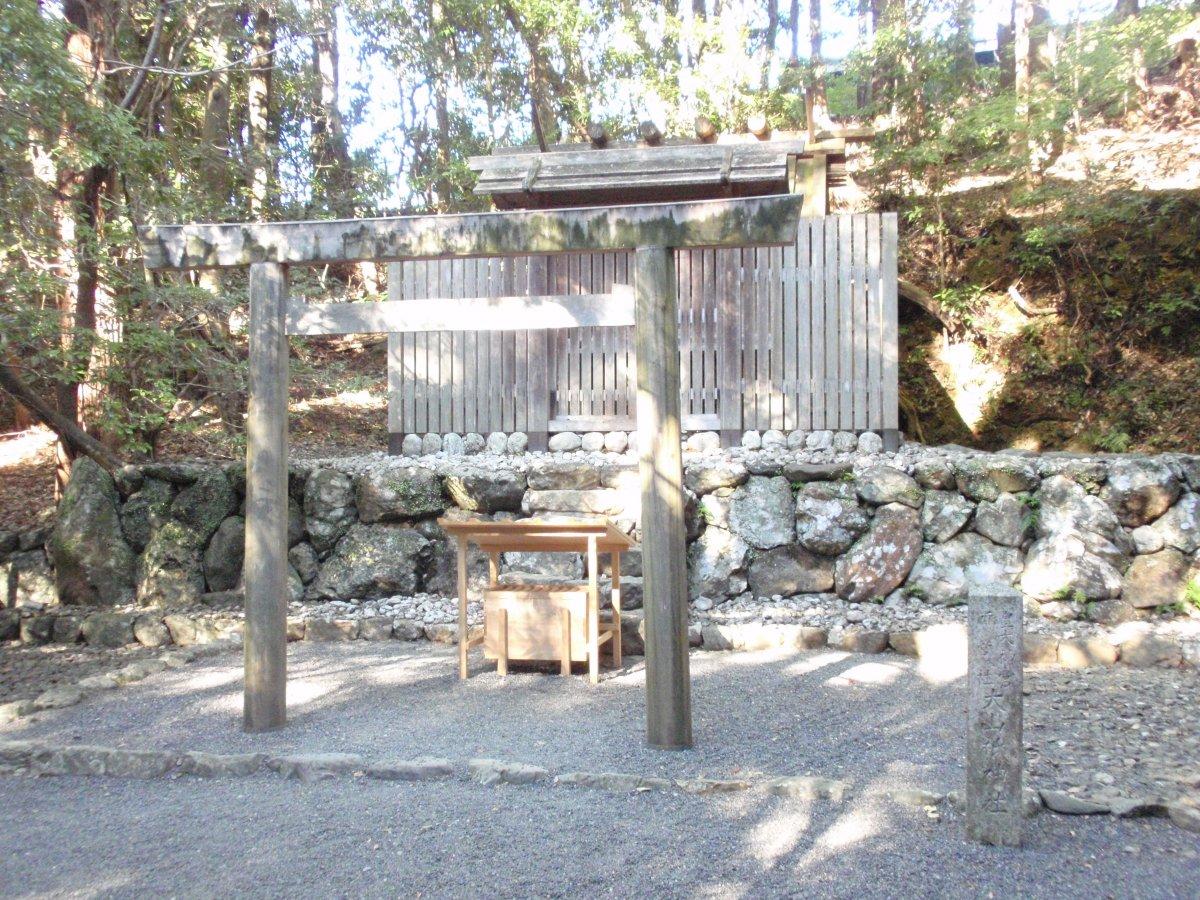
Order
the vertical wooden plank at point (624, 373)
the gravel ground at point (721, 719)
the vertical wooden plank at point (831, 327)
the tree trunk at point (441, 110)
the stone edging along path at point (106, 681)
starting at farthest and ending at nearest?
the tree trunk at point (441, 110)
the vertical wooden plank at point (624, 373)
the vertical wooden plank at point (831, 327)
the stone edging along path at point (106, 681)
the gravel ground at point (721, 719)

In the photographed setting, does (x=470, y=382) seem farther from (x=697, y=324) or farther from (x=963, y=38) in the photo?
(x=963, y=38)

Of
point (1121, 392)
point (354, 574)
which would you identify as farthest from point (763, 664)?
point (1121, 392)

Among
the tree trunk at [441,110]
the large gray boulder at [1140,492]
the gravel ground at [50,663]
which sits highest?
the tree trunk at [441,110]

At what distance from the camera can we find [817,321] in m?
9.59

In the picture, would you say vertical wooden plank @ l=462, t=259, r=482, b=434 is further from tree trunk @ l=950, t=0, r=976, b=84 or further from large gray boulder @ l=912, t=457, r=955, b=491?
tree trunk @ l=950, t=0, r=976, b=84

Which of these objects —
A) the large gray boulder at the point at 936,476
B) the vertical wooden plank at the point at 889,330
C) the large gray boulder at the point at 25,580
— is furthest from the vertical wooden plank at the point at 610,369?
the large gray boulder at the point at 25,580

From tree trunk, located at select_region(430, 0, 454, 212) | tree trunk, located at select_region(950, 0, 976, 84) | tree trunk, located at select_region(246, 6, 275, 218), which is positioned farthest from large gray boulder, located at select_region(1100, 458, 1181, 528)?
tree trunk, located at select_region(430, 0, 454, 212)

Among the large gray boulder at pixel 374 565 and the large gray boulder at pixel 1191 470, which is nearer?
the large gray boulder at pixel 1191 470

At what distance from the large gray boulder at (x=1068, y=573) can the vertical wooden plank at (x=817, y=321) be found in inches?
96.5

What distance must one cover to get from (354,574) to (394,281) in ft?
11.1

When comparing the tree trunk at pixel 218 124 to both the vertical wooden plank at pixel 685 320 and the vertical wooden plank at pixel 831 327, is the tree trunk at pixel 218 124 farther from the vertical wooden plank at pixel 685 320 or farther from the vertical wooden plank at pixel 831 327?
the vertical wooden plank at pixel 831 327

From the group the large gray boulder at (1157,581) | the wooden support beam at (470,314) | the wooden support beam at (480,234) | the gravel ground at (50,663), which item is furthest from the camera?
the large gray boulder at (1157,581)

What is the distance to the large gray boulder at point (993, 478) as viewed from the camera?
8.34 metres

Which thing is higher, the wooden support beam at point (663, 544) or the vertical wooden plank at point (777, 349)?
the vertical wooden plank at point (777, 349)
